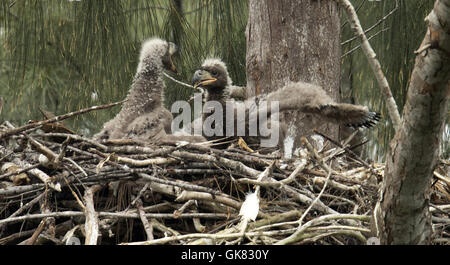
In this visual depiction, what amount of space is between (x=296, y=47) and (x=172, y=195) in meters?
1.77

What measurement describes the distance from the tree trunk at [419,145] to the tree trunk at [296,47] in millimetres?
1813

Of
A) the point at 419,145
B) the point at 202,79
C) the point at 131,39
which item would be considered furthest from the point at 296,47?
the point at 419,145

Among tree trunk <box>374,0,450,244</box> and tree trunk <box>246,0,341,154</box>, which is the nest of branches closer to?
tree trunk <box>374,0,450,244</box>

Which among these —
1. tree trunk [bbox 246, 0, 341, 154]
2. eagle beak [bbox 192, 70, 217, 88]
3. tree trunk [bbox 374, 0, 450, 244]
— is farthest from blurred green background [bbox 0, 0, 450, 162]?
tree trunk [bbox 374, 0, 450, 244]

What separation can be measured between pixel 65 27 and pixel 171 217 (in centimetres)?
315

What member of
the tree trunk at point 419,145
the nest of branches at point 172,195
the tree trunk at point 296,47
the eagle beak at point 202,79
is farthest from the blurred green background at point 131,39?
the tree trunk at point 419,145

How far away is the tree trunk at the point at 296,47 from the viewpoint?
4.36 meters

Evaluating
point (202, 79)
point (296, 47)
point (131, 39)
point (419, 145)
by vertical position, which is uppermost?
point (131, 39)

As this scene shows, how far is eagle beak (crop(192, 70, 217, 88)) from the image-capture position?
14.5ft

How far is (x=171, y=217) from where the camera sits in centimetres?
295

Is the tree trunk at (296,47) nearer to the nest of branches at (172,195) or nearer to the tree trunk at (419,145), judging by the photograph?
the nest of branches at (172,195)

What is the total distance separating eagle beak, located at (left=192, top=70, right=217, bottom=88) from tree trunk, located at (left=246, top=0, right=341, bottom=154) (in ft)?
1.09

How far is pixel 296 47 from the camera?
4.37 m

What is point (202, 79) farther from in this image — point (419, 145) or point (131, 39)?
point (419, 145)
